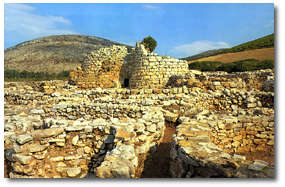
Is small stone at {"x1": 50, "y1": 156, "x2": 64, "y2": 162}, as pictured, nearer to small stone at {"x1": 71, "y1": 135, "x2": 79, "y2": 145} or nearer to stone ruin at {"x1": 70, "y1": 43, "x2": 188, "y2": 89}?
small stone at {"x1": 71, "y1": 135, "x2": 79, "y2": 145}

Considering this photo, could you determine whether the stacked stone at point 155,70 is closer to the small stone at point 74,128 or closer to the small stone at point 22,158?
the small stone at point 74,128

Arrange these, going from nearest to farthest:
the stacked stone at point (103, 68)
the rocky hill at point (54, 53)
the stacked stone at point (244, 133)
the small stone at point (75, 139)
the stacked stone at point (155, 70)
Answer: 1. the small stone at point (75, 139)
2. the stacked stone at point (244, 133)
3. the stacked stone at point (155, 70)
4. the stacked stone at point (103, 68)
5. the rocky hill at point (54, 53)

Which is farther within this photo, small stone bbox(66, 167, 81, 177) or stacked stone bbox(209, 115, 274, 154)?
stacked stone bbox(209, 115, 274, 154)

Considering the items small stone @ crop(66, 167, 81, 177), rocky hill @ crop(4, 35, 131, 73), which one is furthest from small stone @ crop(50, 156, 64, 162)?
rocky hill @ crop(4, 35, 131, 73)

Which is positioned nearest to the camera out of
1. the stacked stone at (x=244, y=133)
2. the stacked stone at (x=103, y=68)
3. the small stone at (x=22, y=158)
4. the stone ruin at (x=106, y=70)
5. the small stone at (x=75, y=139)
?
the small stone at (x=22, y=158)

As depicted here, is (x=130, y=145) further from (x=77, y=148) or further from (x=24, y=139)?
(x=24, y=139)

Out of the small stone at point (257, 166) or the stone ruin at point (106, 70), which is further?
the stone ruin at point (106, 70)

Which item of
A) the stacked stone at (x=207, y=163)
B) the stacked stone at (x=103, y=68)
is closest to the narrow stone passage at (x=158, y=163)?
the stacked stone at (x=207, y=163)

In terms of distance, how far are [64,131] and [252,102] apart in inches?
233

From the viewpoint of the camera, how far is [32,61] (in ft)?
79.3

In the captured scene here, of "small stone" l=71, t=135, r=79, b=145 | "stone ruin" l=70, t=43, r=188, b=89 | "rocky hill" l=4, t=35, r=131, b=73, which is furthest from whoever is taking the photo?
"rocky hill" l=4, t=35, r=131, b=73

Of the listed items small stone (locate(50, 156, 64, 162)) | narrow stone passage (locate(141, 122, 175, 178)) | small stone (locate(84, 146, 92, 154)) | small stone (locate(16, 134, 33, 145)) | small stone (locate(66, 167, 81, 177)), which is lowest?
small stone (locate(66, 167, 81, 177))

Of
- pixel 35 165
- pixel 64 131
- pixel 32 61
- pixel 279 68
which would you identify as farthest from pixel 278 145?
pixel 32 61

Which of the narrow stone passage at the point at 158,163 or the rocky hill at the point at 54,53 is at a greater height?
the rocky hill at the point at 54,53
